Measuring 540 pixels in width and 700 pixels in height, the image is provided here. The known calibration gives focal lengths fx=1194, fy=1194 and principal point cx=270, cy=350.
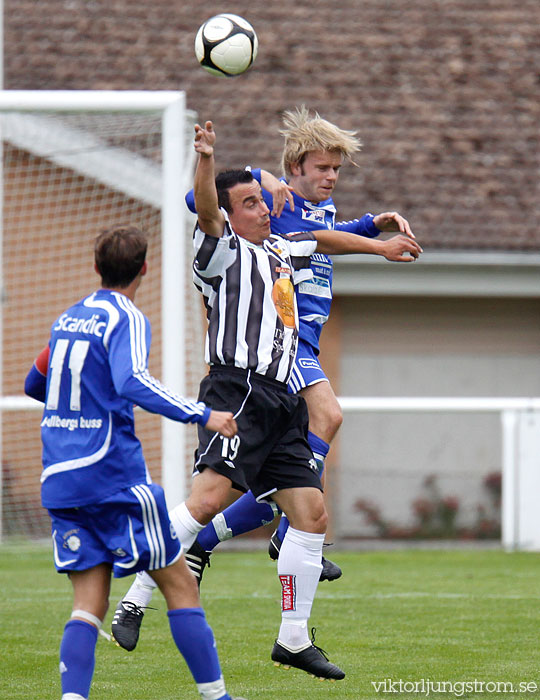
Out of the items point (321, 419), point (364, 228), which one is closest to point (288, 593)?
point (321, 419)

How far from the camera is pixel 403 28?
1597 centimetres

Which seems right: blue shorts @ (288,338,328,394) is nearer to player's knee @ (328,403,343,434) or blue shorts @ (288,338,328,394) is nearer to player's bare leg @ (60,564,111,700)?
player's knee @ (328,403,343,434)

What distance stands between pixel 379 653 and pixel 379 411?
5604 millimetres

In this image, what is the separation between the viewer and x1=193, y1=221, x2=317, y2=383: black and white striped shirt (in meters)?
5.41

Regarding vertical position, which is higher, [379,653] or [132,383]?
[132,383]

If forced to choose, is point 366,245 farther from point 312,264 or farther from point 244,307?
point 244,307

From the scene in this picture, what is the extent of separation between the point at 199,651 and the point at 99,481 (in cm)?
75

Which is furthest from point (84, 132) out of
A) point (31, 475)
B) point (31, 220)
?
point (31, 475)

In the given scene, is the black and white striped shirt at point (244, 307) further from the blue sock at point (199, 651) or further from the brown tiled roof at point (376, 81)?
the brown tiled roof at point (376, 81)

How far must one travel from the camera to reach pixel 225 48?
6391 mm

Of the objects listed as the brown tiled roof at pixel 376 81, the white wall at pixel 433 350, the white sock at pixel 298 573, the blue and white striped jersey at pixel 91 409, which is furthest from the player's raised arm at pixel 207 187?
the white wall at pixel 433 350

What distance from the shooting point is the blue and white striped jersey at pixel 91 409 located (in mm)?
4387

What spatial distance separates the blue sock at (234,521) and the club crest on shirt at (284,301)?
3.57 feet

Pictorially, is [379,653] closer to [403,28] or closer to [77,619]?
[77,619]
